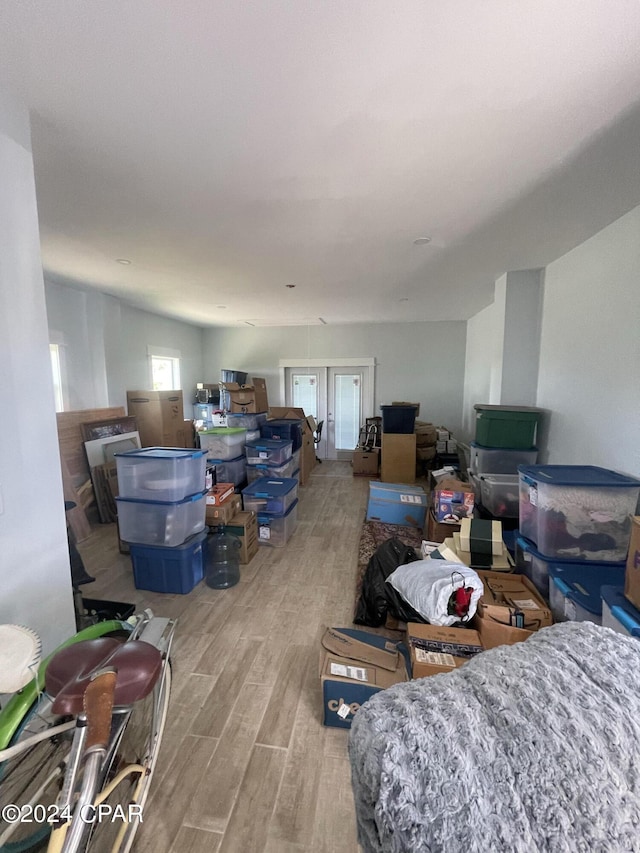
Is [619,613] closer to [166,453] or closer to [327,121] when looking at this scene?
[327,121]

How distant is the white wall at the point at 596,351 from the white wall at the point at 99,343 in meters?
4.78

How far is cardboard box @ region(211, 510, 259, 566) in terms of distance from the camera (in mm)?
2727

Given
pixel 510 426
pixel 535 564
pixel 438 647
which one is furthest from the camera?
pixel 510 426

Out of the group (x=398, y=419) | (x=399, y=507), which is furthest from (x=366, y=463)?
(x=399, y=507)

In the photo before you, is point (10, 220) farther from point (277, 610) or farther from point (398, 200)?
point (277, 610)

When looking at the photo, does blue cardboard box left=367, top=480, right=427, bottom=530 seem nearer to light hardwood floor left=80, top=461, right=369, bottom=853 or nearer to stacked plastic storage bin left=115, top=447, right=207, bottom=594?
light hardwood floor left=80, top=461, right=369, bottom=853

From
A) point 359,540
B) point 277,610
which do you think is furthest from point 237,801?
point 359,540

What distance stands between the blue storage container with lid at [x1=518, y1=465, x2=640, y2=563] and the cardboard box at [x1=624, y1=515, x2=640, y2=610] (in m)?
0.50

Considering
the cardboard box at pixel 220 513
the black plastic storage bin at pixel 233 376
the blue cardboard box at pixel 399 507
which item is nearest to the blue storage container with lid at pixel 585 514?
the blue cardboard box at pixel 399 507

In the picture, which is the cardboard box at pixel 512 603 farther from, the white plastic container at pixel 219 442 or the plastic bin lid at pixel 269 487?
the white plastic container at pixel 219 442

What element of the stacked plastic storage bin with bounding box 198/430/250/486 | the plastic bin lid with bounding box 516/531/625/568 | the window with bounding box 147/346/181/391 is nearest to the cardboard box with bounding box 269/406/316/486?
the stacked plastic storage bin with bounding box 198/430/250/486

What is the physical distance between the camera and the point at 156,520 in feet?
7.59

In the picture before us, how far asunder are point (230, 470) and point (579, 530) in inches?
112

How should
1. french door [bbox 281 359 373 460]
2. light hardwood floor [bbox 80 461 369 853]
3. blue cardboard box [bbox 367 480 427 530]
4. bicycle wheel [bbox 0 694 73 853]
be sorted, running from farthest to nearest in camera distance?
french door [bbox 281 359 373 460]
blue cardboard box [bbox 367 480 427 530]
light hardwood floor [bbox 80 461 369 853]
bicycle wheel [bbox 0 694 73 853]
